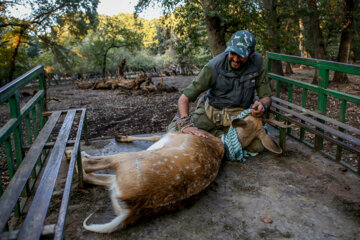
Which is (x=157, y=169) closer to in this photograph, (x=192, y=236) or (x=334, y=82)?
(x=192, y=236)

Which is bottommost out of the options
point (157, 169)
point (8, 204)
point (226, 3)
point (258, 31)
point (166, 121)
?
point (166, 121)

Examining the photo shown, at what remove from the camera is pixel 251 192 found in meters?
2.82

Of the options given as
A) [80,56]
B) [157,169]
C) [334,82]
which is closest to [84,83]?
[80,56]

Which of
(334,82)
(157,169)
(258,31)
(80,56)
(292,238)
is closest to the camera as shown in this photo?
(292,238)

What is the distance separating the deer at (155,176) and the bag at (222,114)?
2.58ft

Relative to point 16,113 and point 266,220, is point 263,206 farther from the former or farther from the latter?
point 16,113

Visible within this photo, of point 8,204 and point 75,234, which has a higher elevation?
point 8,204

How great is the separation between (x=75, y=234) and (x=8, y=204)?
32.4 inches

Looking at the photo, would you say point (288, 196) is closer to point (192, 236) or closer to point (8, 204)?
point (192, 236)

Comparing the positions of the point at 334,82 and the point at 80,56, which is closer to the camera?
the point at 334,82

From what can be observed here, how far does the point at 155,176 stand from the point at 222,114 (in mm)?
1875

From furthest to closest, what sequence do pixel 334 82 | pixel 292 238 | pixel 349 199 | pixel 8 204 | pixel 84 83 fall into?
pixel 84 83, pixel 334 82, pixel 349 199, pixel 292 238, pixel 8 204

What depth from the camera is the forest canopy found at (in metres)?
7.40

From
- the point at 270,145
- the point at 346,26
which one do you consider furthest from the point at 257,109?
the point at 346,26
